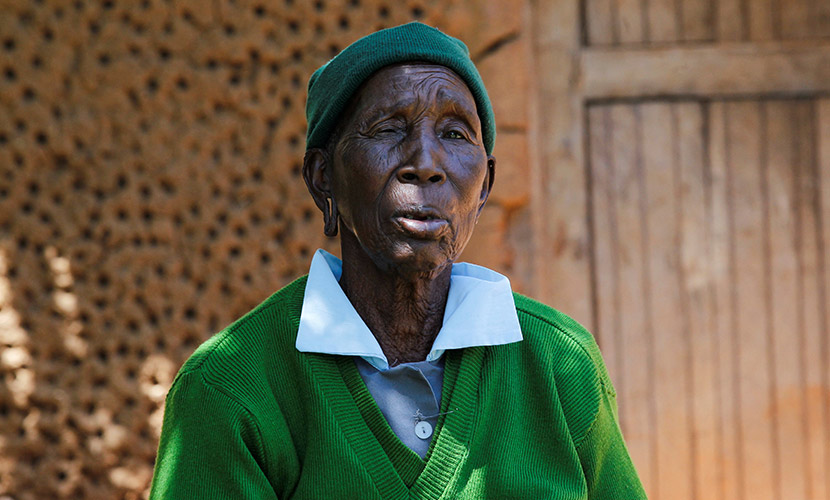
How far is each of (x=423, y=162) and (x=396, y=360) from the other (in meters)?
0.39

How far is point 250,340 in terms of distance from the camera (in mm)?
1588

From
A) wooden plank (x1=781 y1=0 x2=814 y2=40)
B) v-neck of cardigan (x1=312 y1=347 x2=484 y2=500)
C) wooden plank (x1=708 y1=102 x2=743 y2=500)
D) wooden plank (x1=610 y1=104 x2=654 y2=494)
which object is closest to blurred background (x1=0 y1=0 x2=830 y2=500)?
wooden plank (x1=610 y1=104 x2=654 y2=494)

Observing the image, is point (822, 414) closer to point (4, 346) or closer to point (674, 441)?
point (674, 441)

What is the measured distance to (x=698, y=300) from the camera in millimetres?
3559

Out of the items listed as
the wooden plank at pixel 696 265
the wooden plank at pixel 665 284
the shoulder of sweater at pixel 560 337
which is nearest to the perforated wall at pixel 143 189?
the wooden plank at pixel 665 284

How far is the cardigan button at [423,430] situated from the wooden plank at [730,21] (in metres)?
2.58

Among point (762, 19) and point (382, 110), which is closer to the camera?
point (382, 110)

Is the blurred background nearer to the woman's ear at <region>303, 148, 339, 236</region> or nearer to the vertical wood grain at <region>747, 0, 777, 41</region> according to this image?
the vertical wood grain at <region>747, 0, 777, 41</region>

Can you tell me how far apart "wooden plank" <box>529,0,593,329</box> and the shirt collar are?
1787 mm

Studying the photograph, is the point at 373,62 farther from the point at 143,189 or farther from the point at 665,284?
the point at 665,284

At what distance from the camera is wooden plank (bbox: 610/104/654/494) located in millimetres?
3533

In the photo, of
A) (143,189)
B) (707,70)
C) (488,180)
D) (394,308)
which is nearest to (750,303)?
(707,70)

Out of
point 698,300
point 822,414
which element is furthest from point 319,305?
point 822,414

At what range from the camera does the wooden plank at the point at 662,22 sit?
3529 millimetres
